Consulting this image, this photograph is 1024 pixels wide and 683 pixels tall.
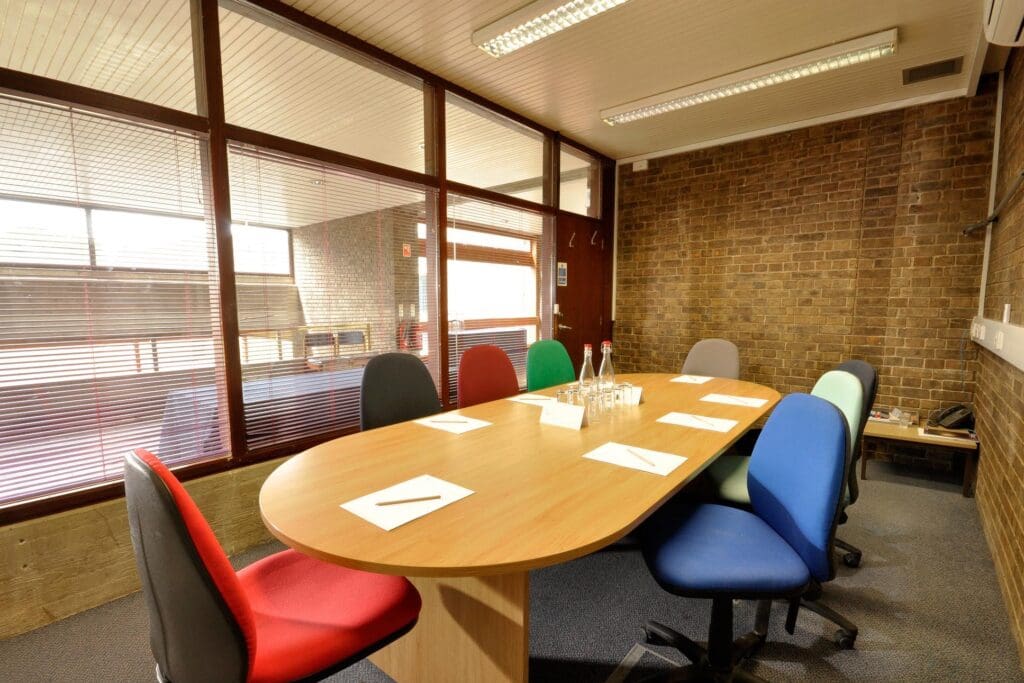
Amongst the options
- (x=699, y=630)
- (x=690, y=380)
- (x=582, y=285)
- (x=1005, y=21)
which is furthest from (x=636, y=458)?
(x=582, y=285)

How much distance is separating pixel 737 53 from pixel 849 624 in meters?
3.16

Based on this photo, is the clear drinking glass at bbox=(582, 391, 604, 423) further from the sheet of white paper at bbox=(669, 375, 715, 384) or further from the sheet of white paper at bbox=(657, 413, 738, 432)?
the sheet of white paper at bbox=(669, 375, 715, 384)

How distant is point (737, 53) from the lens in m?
2.97

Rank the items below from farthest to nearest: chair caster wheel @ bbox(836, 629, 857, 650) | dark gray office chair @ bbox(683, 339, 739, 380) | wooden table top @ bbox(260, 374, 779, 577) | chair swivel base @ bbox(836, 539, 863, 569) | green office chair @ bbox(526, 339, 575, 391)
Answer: dark gray office chair @ bbox(683, 339, 739, 380) < green office chair @ bbox(526, 339, 575, 391) < chair swivel base @ bbox(836, 539, 863, 569) < chair caster wheel @ bbox(836, 629, 857, 650) < wooden table top @ bbox(260, 374, 779, 577)

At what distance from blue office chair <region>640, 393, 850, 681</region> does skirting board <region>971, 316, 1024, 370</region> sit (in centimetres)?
134

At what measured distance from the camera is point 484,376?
284 centimetres

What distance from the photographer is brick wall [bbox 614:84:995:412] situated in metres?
3.46

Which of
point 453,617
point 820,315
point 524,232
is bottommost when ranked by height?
point 453,617

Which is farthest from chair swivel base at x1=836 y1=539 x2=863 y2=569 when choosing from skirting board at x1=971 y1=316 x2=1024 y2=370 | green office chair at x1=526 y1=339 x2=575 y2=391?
green office chair at x1=526 y1=339 x2=575 y2=391

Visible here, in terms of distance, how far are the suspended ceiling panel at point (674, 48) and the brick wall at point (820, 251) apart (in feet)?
1.26

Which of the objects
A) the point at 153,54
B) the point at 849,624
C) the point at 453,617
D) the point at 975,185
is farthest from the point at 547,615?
the point at 975,185

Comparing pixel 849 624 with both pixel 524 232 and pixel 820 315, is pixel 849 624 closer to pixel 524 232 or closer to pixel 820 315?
pixel 820 315

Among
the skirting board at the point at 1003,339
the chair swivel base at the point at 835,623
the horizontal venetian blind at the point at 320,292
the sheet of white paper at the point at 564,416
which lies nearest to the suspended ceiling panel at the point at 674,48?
the horizontal venetian blind at the point at 320,292

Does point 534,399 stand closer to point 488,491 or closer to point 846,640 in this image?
point 488,491
